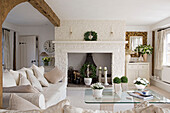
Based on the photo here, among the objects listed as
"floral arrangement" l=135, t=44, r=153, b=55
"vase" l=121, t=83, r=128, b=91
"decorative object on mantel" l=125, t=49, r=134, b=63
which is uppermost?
"floral arrangement" l=135, t=44, r=153, b=55

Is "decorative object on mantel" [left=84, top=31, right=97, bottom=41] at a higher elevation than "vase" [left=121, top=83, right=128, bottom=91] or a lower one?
higher

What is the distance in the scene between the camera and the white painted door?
23.6 ft

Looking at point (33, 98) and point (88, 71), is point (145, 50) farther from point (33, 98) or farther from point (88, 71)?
point (33, 98)

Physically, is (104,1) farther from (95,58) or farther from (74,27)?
(95,58)

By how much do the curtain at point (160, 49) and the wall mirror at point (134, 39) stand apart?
0.72 meters

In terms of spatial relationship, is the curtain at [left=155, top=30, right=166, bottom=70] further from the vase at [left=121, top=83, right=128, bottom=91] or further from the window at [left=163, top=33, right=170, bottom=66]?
the vase at [left=121, top=83, right=128, bottom=91]

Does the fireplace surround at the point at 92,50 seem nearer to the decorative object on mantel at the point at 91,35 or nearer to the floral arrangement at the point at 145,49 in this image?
the decorative object on mantel at the point at 91,35

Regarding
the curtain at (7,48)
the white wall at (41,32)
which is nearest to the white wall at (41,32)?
the white wall at (41,32)

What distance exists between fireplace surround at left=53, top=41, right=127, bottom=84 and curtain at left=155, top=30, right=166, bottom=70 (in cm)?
158

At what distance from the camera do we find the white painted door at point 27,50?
23.6 ft

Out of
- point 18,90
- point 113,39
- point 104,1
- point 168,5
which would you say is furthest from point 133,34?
point 18,90

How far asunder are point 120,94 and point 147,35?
453 centimetres

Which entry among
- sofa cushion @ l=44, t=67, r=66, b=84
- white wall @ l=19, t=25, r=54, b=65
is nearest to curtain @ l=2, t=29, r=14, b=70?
white wall @ l=19, t=25, r=54, b=65

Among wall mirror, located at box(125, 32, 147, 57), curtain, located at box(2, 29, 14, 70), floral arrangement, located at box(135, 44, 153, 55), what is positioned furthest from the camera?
wall mirror, located at box(125, 32, 147, 57)
